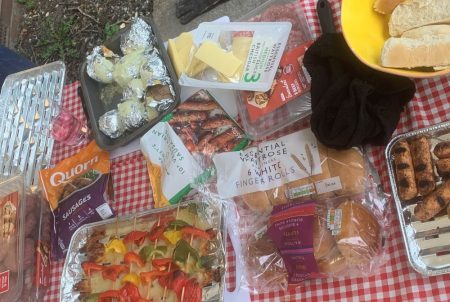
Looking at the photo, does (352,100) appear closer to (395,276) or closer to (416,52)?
(416,52)

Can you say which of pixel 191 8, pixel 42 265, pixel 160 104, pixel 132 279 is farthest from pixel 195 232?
pixel 191 8

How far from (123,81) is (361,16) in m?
0.68

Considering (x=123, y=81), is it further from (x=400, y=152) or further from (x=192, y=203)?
(x=400, y=152)

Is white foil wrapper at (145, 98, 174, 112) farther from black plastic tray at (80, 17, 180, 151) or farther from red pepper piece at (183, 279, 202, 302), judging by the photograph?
red pepper piece at (183, 279, 202, 302)

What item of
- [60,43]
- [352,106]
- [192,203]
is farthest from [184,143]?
[60,43]

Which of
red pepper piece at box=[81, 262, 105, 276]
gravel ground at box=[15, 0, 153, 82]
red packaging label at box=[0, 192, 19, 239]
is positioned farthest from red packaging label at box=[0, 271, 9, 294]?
gravel ground at box=[15, 0, 153, 82]

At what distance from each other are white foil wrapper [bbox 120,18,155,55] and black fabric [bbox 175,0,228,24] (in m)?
0.50

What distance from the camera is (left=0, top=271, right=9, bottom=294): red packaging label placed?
1.26 meters

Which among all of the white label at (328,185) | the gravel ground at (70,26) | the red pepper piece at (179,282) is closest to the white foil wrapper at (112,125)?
the red pepper piece at (179,282)

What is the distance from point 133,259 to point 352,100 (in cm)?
56

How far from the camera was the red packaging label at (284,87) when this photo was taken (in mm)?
1130

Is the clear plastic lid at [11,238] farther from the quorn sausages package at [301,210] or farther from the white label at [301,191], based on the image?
the white label at [301,191]

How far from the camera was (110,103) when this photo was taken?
1447 mm

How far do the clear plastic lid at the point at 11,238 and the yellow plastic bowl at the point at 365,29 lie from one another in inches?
37.1
